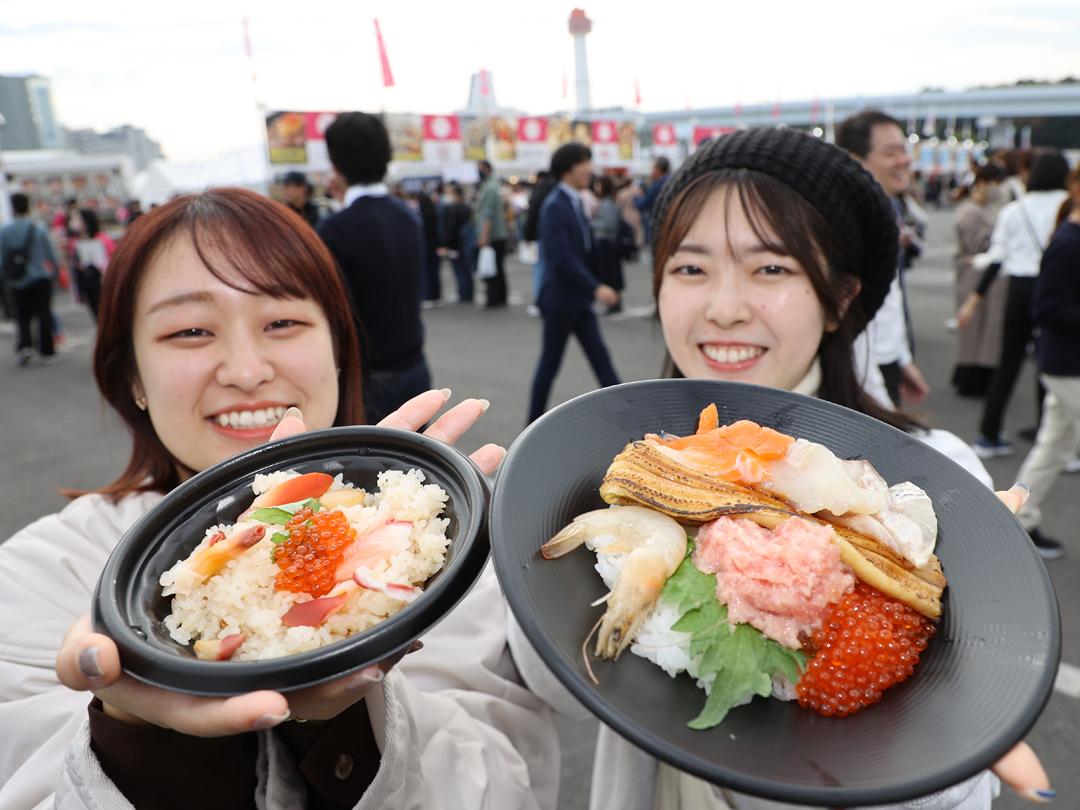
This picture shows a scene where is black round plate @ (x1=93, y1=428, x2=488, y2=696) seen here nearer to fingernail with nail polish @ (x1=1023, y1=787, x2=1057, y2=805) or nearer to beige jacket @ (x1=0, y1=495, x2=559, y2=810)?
beige jacket @ (x1=0, y1=495, x2=559, y2=810)

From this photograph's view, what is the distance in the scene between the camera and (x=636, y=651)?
0.98 m

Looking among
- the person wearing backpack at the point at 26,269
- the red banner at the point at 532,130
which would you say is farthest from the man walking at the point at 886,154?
the red banner at the point at 532,130

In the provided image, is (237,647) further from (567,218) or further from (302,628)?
(567,218)

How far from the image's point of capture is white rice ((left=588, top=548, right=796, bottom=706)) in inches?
38.2

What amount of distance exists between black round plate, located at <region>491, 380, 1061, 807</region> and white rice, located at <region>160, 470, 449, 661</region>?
0.18 m

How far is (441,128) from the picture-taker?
1644 cm

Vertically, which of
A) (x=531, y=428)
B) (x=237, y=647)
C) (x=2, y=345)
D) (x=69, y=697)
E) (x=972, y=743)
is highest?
(x=531, y=428)

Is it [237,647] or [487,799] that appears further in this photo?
[487,799]

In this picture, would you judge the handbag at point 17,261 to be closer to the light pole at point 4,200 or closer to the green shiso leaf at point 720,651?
the light pole at point 4,200

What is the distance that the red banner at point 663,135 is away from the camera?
2008cm

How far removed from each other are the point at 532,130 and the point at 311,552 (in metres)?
18.3

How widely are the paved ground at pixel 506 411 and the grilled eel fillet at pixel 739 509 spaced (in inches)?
64.0

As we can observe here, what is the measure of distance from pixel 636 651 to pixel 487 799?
1.79 ft

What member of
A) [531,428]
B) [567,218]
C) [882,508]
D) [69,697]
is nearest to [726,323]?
[882,508]
